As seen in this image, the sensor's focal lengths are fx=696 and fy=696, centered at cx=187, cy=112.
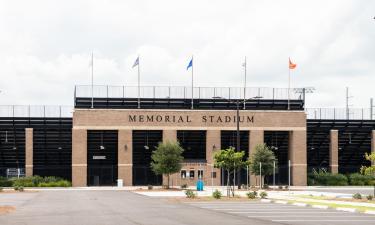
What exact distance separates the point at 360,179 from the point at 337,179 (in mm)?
3505

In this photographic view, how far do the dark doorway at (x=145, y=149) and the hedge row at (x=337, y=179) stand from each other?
17.7m

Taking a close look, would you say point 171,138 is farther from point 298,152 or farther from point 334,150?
point 334,150

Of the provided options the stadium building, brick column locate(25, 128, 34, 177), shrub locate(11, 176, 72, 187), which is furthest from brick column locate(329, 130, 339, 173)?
brick column locate(25, 128, 34, 177)

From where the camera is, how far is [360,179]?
80.4 meters

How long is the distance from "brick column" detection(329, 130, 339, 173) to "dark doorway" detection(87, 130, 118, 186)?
2515 centimetres

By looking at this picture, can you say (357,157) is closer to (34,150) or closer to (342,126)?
(342,126)

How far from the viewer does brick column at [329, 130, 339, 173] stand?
81500mm

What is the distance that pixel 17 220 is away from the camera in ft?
84.6

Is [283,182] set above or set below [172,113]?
below

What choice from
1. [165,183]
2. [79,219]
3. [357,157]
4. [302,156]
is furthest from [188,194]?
[357,157]

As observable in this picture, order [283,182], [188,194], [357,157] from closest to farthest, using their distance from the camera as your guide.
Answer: [188,194], [283,182], [357,157]

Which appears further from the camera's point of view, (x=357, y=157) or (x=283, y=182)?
(x=357, y=157)

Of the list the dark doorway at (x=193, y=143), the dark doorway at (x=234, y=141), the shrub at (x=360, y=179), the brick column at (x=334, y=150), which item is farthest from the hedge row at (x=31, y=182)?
the shrub at (x=360, y=179)

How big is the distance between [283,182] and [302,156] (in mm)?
4415
